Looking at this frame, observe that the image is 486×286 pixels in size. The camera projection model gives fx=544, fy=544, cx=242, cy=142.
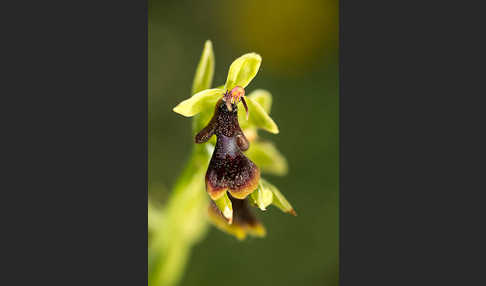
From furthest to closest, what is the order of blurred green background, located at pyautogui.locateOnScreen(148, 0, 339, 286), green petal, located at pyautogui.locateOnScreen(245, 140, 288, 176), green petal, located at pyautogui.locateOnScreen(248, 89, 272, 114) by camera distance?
blurred green background, located at pyautogui.locateOnScreen(148, 0, 339, 286) → green petal, located at pyautogui.locateOnScreen(245, 140, 288, 176) → green petal, located at pyautogui.locateOnScreen(248, 89, 272, 114)

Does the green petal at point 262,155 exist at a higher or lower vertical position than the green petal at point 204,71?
lower

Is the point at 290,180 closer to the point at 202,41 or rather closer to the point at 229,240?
the point at 229,240

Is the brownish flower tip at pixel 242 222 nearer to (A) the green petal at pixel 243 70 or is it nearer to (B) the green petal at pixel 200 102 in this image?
(B) the green petal at pixel 200 102

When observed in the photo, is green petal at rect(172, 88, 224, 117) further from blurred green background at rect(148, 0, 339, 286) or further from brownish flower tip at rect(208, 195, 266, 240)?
blurred green background at rect(148, 0, 339, 286)

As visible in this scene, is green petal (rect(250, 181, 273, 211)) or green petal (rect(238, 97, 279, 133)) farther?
green petal (rect(238, 97, 279, 133))

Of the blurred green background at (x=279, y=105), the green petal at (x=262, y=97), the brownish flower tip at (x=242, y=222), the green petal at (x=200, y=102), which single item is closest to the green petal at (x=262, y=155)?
the green petal at (x=262, y=97)

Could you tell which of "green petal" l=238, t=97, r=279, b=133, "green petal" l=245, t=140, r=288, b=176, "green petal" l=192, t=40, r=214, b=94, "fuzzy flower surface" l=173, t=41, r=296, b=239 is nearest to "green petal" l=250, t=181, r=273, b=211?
"fuzzy flower surface" l=173, t=41, r=296, b=239
